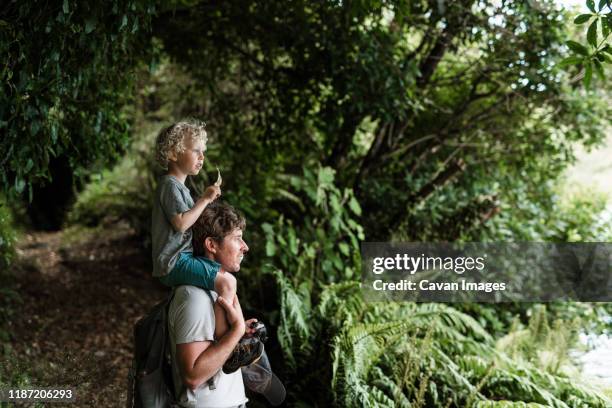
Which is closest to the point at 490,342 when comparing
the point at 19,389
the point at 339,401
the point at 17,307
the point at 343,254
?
the point at 343,254

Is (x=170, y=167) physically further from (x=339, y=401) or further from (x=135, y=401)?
(x=339, y=401)

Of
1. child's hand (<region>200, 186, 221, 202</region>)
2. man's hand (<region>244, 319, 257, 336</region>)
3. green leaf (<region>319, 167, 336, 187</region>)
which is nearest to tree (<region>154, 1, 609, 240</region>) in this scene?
green leaf (<region>319, 167, 336, 187</region>)

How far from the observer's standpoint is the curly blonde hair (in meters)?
2.71

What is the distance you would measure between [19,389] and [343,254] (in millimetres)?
3416

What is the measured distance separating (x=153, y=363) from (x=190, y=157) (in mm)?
899

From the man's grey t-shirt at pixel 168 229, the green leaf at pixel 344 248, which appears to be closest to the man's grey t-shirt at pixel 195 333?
the man's grey t-shirt at pixel 168 229

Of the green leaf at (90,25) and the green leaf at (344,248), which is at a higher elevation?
the green leaf at (90,25)

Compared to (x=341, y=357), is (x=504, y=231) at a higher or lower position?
higher

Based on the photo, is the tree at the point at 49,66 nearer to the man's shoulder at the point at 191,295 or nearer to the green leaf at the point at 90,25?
the green leaf at the point at 90,25

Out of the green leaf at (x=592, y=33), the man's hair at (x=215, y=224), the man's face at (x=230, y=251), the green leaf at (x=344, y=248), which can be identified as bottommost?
the man's face at (x=230, y=251)

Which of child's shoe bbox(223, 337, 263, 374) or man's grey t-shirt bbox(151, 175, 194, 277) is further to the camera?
man's grey t-shirt bbox(151, 175, 194, 277)

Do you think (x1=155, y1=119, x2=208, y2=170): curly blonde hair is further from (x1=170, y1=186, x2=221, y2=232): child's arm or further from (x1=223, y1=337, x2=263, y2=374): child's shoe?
(x1=223, y1=337, x2=263, y2=374): child's shoe

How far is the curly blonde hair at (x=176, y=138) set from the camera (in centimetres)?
271

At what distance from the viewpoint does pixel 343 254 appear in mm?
6328
